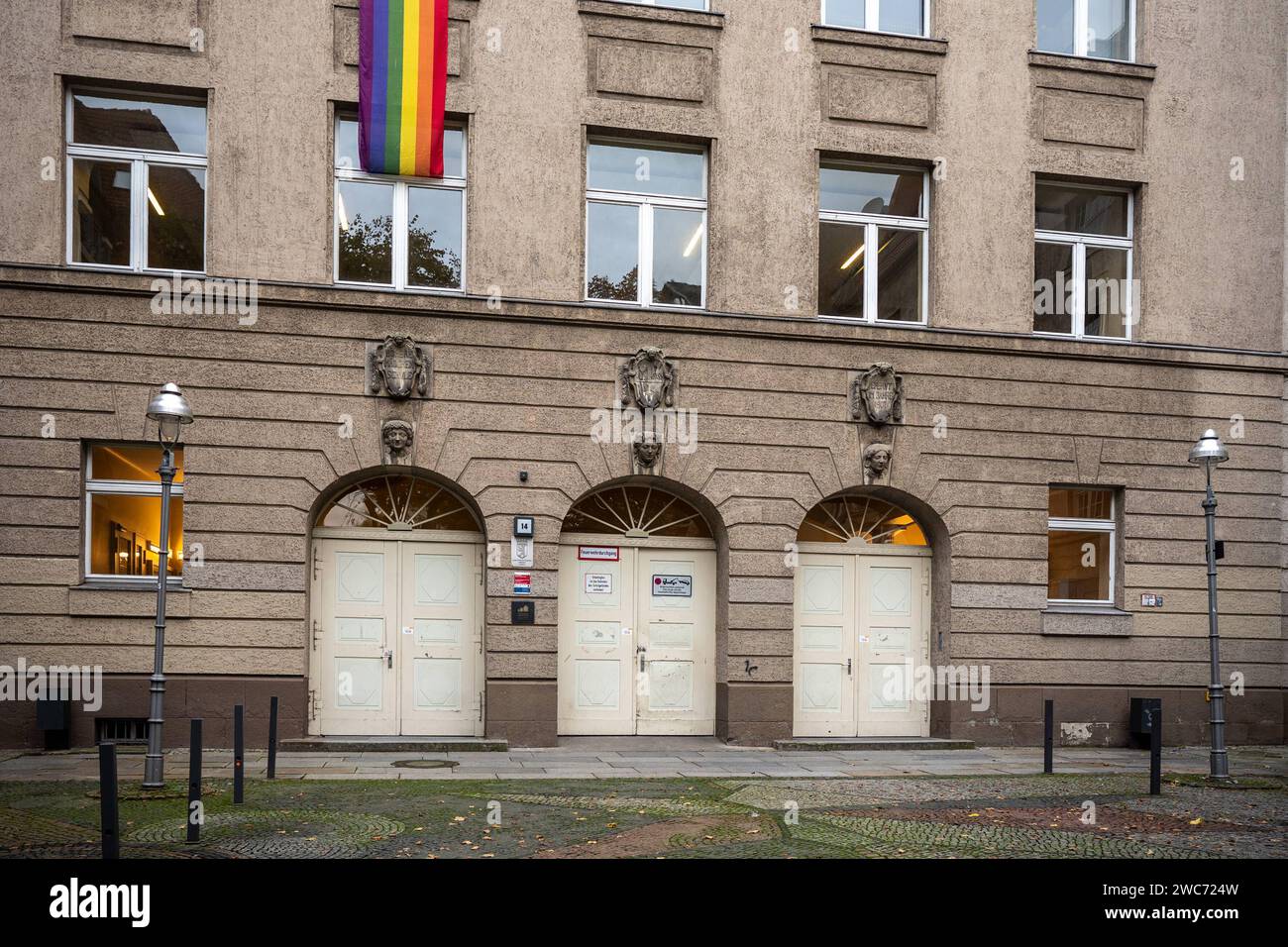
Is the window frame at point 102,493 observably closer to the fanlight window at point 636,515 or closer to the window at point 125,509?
the window at point 125,509

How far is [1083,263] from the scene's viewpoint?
1759 cm

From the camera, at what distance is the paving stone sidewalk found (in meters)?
12.9

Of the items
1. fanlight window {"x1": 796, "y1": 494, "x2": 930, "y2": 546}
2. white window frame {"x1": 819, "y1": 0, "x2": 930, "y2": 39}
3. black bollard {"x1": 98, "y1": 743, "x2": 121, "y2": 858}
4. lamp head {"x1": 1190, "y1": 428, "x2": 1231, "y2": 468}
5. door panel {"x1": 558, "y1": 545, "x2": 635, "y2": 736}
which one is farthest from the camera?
fanlight window {"x1": 796, "y1": 494, "x2": 930, "y2": 546}

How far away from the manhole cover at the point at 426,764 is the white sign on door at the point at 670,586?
155 inches

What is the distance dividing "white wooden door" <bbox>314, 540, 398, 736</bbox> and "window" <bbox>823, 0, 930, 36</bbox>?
1009cm

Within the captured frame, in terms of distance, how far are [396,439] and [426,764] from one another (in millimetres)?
4141

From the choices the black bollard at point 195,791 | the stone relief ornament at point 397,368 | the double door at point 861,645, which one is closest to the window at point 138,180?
the stone relief ornament at point 397,368

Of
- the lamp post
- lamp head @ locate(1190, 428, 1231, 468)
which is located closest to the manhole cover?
the lamp post

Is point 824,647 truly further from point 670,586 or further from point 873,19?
point 873,19

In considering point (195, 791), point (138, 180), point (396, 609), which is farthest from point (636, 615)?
point (138, 180)

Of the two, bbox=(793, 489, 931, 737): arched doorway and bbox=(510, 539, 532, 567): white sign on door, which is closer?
bbox=(510, 539, 532, 567): white sign on door

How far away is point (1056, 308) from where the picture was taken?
57.2ft

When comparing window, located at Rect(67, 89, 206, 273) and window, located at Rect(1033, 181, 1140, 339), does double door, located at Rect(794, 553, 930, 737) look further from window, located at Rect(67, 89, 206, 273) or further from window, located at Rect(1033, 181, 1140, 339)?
window, located at Rect(67, 89, 206, 273)

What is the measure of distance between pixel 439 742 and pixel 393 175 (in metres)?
7.57
